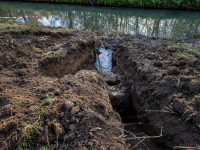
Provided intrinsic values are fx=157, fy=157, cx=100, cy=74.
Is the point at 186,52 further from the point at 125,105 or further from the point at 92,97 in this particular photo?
the point at 92,97

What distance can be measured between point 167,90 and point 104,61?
Answer: 3254 millimetres

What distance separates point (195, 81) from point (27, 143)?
3073 millimetres

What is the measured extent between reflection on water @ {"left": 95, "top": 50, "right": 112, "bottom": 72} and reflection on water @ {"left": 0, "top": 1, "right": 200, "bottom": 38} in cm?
230

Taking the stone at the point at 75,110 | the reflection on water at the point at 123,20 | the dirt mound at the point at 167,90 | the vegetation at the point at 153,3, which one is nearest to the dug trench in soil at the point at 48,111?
the stone at the point at 75,110

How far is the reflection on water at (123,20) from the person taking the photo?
880 cm

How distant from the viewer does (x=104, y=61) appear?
614cm

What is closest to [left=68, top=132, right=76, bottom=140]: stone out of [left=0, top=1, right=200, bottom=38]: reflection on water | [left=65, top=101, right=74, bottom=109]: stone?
[left=65, top=101, right=74, bottom=109]: stone

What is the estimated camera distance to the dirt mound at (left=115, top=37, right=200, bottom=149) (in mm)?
2717

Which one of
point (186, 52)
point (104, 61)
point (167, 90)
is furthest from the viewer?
point (104, 61)

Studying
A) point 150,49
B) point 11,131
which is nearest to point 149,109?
point 150,49

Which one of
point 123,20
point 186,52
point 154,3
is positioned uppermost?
point 154,3

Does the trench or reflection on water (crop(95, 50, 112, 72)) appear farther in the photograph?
reflection on water (crop(95, 50, 112, 72))

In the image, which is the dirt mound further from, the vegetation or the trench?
the vegetation

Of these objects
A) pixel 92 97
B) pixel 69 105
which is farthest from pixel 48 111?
pixel 92 97
